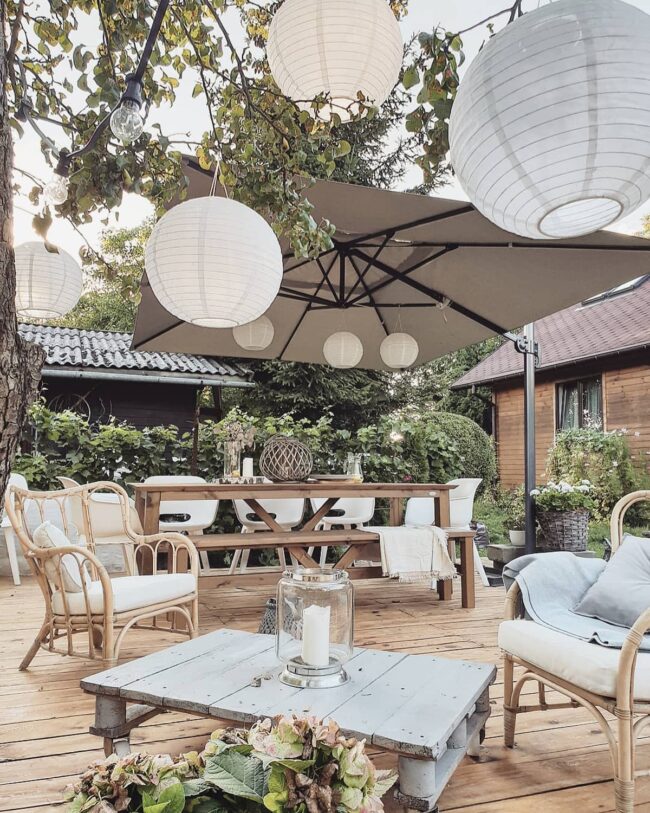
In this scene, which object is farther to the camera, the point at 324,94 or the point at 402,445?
the point at 402,445

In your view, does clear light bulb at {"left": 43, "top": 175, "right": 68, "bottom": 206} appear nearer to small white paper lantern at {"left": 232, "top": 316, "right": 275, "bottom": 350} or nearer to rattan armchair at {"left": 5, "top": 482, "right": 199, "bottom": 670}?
rattan armchair at {"left": 5, "top": 482, "right": 199, "bottom": 670}

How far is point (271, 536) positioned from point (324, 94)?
2.77 m

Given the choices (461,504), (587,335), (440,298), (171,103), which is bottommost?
(461,504)

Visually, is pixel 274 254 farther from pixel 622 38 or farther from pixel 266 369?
pixel 266 369

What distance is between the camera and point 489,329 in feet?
15.5

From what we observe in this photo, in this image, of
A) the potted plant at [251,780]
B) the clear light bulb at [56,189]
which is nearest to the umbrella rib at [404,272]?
the clear light bulb at [56,189]

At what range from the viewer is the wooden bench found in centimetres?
381

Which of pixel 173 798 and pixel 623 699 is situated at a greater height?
pixel 173 798

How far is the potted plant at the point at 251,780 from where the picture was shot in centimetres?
73

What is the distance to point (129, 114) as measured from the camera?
148 cm

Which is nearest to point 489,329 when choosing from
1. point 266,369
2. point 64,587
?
point 64,587


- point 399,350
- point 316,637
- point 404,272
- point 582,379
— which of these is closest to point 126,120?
point 316,637

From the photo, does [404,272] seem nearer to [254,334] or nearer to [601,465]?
[254,334]

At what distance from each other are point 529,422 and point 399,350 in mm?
1280
